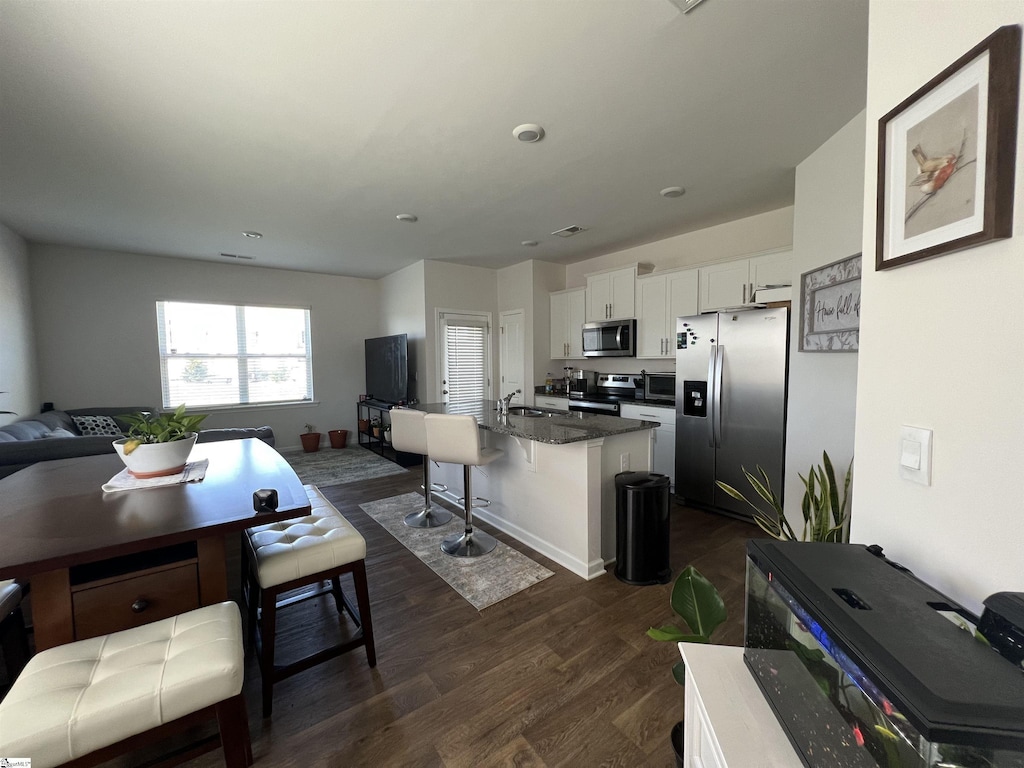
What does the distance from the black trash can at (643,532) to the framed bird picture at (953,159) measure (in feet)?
5.69

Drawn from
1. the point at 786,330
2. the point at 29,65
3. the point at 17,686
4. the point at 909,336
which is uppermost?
the point at 29,65

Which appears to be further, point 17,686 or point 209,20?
point 209,20

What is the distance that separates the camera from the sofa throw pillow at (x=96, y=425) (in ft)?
14.2

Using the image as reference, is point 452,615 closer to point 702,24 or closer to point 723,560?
point 723,560

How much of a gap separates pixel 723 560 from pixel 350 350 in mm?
5964

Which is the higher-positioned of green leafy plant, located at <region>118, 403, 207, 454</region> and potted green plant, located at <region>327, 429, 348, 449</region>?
green leafy plant, located at <region>118, 403, 207, 454</region>

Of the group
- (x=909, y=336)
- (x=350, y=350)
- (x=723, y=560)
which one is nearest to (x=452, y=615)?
(x=723, y=560)

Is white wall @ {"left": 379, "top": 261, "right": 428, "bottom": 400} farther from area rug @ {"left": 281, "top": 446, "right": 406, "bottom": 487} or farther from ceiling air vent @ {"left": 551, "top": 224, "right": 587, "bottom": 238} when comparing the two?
ceiling air vent @ {"left": 551, "top": 224, "right": 587, "bottom": 238}

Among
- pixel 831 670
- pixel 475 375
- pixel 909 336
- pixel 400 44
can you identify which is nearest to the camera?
pixel 831 670

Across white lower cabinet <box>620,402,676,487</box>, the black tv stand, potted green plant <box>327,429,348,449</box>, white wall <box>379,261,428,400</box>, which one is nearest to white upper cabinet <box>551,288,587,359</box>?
white lower cabinet <box>620,402,676,487</box>

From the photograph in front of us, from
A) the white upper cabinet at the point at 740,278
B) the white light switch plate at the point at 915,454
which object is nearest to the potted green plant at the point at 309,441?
the white upper cabinet at the point at 740,278

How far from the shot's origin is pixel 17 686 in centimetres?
100

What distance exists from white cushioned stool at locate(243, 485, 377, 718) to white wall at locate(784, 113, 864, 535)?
110 inches

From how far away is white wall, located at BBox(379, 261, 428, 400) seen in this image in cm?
545
